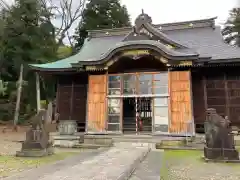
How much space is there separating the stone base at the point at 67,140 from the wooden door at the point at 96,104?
850 millimetres

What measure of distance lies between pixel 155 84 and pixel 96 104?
124 inches

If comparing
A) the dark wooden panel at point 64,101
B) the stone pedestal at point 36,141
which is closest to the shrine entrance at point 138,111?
the dark wooden panel at point 64,101

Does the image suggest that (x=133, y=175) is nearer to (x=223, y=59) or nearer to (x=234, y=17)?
(x=223, y=59)

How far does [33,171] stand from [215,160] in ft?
17.0

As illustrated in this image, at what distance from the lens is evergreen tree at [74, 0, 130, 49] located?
31.3m

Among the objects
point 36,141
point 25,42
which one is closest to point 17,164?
point 36,141

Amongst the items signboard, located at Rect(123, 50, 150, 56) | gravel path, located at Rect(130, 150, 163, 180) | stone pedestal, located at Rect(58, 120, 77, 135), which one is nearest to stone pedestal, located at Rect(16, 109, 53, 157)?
stone pedestal, located at Rect(58, 120, 77, 135)

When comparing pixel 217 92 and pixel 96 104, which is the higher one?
pixel 217 92

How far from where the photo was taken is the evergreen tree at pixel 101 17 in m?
31.3

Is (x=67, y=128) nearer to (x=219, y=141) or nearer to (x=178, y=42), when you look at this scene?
(x=219, y=141)

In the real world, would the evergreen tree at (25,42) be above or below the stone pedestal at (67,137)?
above

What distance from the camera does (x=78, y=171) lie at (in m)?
5.32

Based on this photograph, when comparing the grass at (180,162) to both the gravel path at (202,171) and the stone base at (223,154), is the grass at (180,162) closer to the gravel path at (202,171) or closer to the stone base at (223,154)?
the gravel path at (202,171)

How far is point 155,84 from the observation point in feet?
37.9
